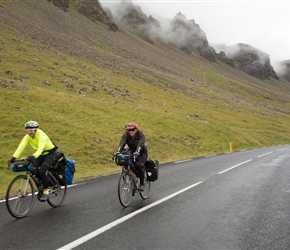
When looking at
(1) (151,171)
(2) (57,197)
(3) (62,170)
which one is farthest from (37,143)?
(1) (151,171)

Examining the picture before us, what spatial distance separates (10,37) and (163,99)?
33.3 m

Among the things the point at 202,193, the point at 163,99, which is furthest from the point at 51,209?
the point at 163,99

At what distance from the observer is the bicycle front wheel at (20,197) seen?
740 centimetres

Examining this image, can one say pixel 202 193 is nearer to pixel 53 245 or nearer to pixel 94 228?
pixel 94 228

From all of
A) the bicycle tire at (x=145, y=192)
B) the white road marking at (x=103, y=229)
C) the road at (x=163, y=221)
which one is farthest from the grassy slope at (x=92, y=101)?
the white road marking at (x=103, y=229)

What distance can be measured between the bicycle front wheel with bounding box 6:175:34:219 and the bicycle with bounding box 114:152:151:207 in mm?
2408

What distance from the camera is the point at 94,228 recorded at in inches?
260

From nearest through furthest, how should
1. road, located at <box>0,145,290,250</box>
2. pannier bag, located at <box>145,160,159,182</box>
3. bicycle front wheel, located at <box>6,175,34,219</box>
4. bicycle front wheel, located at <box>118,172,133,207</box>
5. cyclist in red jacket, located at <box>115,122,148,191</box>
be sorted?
1. road, located at <box>0,145,290,250</box>
2. bicycle front wheel, located at <box>6,175,34,219</box>
3. bicycle front wheel, located at <box>118,172,133,207</box>
4. cyclist in red jacket, located at <box>115,122,148,191</box>
5. pannier bag, located at <box>145,160,159,182</box>

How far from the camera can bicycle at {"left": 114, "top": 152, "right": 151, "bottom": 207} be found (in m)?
8.66

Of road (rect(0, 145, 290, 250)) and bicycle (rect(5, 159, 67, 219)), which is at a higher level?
bicycle (rect(5, 159, 67, 219))

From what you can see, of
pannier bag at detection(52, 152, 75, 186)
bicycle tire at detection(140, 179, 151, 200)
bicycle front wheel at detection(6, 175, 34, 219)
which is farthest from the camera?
bicycle tire at detection(140, 179, 151, 200)

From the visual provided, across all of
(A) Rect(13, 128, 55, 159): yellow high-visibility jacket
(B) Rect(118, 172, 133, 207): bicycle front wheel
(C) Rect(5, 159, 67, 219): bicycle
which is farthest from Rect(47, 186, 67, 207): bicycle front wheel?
(B) Rect(118, 172, 133, 207): bicycle front wheel

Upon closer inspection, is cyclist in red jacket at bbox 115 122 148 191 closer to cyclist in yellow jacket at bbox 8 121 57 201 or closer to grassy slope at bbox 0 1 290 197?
cyclist in yellow jacket at bbox 8 121 57 201

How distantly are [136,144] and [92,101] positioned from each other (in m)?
30.0
